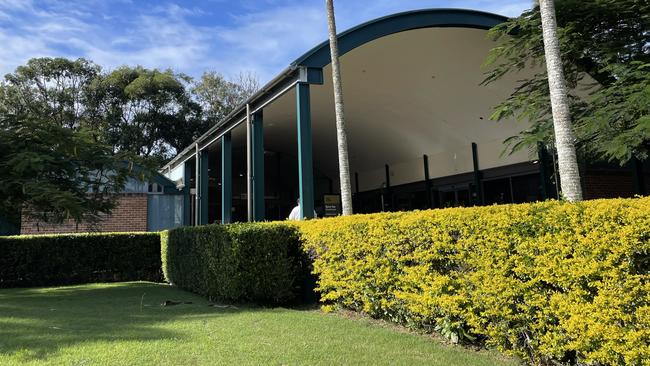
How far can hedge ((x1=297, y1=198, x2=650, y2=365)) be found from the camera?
3842 mm

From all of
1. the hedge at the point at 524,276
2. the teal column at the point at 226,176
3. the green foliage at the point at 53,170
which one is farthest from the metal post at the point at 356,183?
the hedge at the point at 524,276

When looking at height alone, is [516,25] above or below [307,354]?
above

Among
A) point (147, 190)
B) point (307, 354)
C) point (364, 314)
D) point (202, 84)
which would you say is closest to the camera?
point (307, 354)

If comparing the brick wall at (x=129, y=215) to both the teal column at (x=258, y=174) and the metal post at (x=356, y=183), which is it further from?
the metal post at (x=356, y=183)

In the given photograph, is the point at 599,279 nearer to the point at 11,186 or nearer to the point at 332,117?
the point at 11,186


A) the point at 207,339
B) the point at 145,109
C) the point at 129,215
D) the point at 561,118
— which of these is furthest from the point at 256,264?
the point at 145,109

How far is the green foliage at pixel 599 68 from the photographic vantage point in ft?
28.3

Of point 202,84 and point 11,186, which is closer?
point 11,186

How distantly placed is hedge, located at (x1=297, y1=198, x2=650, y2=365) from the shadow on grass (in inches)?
114

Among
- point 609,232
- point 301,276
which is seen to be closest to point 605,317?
point 609,232

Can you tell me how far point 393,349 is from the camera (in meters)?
5.51

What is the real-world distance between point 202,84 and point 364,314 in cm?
3994

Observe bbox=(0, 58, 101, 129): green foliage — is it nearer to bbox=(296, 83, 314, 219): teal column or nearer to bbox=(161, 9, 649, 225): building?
bbox=(161, 9, 649, 225): building

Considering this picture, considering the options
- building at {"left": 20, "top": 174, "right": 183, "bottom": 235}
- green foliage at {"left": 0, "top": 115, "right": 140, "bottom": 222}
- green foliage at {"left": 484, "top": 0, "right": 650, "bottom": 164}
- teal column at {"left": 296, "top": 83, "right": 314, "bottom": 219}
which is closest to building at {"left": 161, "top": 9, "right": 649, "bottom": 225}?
teal column at {"left": 296, "top": 83, "right": 314, "bottom": 219}
